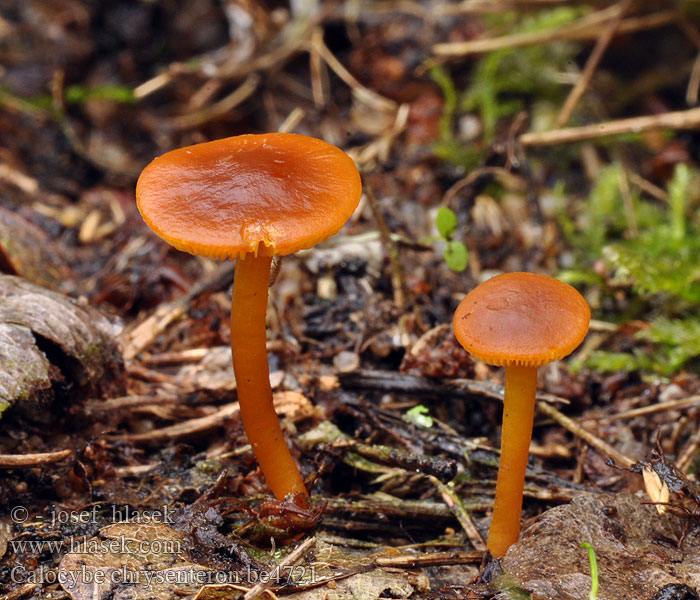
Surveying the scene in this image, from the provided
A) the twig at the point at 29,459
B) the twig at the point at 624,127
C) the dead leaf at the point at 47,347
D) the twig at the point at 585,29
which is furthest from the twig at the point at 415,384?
the twig at the point at 585,29

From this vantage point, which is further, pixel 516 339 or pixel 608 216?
pixel 608 216

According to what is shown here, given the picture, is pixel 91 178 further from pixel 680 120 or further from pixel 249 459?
pixel 680 120

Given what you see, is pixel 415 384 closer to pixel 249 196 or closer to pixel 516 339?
pixel 516 339

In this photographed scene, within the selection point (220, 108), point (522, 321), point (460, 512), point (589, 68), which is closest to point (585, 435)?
point (460, 512)

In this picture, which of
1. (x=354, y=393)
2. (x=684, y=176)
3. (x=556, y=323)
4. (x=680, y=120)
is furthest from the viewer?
(x=684, y=176)

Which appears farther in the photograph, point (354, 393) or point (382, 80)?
point (382, 80)

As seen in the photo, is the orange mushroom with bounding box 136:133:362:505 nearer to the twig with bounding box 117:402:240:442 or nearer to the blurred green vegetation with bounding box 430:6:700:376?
the twig with bounding box 117:402:240:442

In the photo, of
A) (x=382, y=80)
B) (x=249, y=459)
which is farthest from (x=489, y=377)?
(x=382, y=80)
